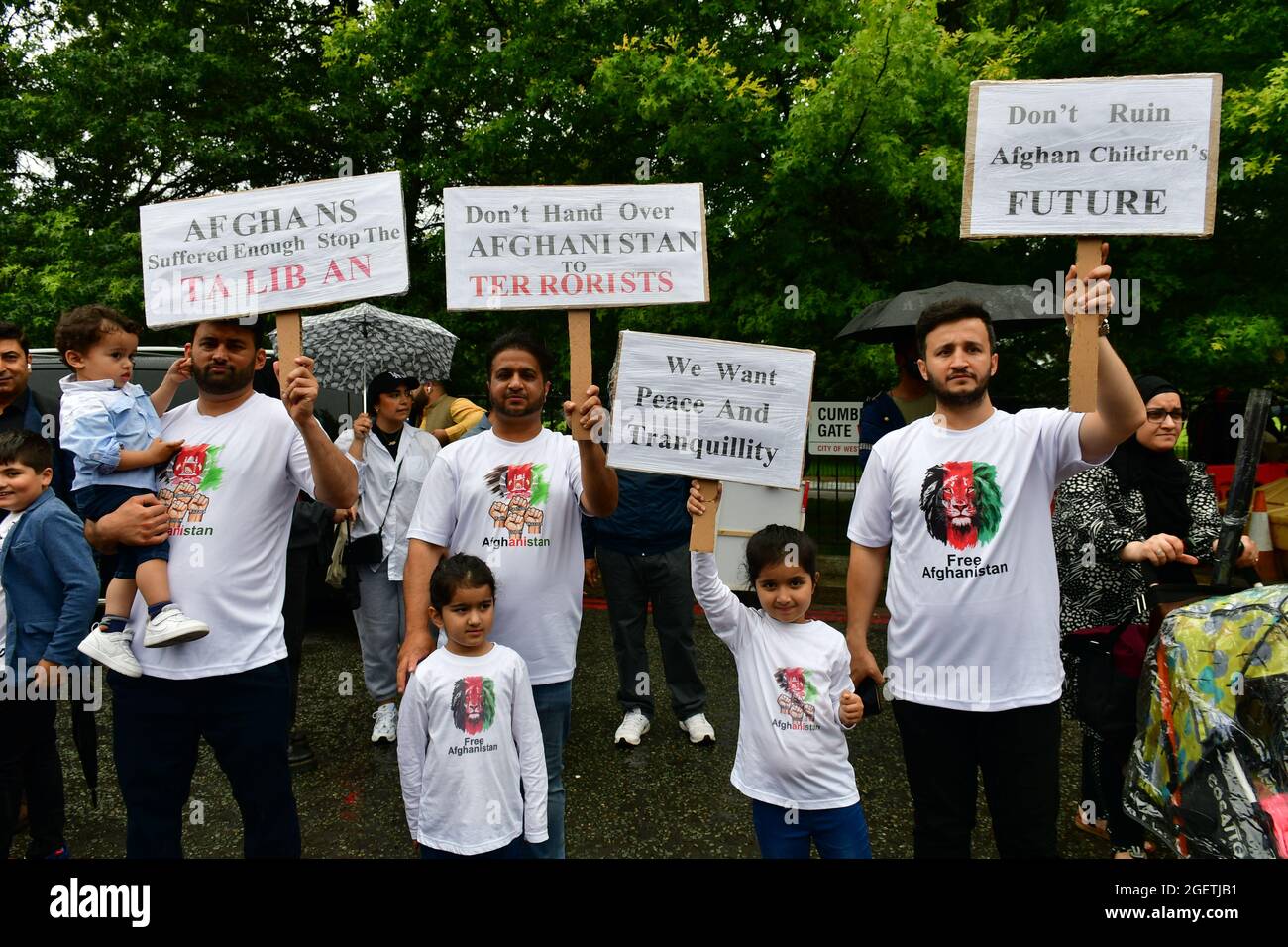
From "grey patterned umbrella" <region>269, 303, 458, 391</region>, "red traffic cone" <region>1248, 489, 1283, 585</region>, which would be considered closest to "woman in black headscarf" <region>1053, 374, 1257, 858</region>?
"grey patterned umbrella" <region>269, 303, 458, 391</region>

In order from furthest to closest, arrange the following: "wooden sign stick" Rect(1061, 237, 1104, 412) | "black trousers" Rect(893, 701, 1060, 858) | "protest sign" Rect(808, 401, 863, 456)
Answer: "protest sign" Rect(808, 401, 863, 456)
"black trousers" Rect(893, 701, 1060, 858)
"wooden sign stick" Rect(1061, 237, 1104, 412)

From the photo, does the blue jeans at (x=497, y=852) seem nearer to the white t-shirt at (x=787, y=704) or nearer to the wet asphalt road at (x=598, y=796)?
the white t-shirt at (x=787, y=704)

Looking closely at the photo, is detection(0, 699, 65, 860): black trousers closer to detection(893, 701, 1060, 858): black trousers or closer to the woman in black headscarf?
detection(893, 701, 1060, 858): black trousers

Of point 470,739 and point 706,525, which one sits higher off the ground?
point 706,525

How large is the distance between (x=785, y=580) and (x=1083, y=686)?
4.73ft

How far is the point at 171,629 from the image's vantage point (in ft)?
8.03

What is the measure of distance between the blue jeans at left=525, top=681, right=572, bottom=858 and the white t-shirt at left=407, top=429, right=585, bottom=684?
5cm

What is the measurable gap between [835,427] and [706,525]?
21.0 feet

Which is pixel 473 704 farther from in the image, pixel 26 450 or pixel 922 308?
pixel 922 308

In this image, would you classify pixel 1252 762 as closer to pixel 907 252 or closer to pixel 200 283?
pixel 200 283

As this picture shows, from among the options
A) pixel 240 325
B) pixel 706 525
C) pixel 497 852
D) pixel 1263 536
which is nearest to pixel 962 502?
pixel 706 525

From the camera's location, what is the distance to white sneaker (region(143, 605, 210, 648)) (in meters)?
2.44

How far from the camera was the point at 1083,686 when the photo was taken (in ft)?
10.8

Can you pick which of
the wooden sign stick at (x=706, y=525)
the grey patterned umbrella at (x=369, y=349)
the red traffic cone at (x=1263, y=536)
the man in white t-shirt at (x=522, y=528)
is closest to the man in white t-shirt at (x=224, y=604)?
the man in white t-shirt at (x=522, y=528)
